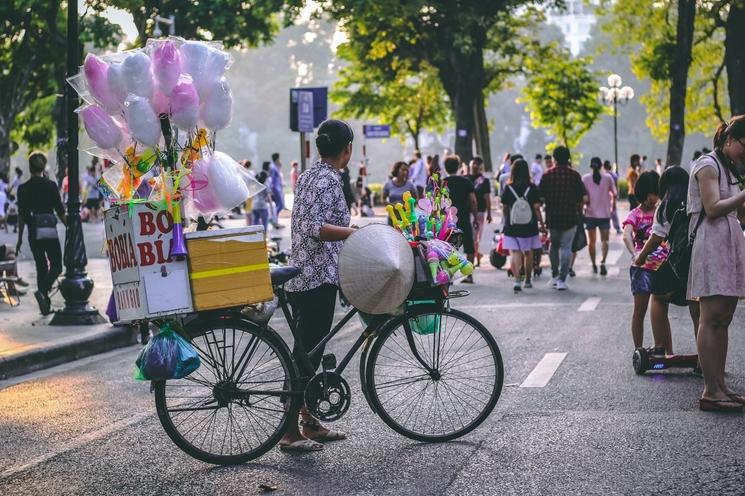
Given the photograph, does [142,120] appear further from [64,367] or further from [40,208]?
[40,208]

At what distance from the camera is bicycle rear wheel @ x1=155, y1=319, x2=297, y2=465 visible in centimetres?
626

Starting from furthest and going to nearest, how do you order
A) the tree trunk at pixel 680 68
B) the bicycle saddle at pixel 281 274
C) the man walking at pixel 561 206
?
the tree trunk at pixel 680 68 → the man walking at pixel 561 206 → the bicycle saddle at pixel 281 274

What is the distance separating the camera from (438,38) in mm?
39625

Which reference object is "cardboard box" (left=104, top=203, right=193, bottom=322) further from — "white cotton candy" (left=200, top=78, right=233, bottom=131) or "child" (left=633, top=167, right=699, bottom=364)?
"child" (left=633, top=167, right=699, bottom=364)

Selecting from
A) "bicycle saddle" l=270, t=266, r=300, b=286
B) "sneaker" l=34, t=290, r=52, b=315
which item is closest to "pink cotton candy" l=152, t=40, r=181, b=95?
"bicycle saddle" l=270, t=266, r=300, b=286

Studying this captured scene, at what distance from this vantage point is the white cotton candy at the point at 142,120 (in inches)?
239

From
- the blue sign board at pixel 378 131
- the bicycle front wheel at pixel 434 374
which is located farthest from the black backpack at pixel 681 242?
the blue sign board at pixel 378 131

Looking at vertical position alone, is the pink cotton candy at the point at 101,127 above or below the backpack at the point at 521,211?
above

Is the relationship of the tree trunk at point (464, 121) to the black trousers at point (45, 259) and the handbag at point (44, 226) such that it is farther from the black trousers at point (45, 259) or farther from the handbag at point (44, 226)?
the handbag at point (44, 226)

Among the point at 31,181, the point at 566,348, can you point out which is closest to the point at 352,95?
the point at 31,181

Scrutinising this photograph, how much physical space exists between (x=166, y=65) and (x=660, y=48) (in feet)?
106

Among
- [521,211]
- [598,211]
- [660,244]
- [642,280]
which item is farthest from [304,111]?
[660,244]

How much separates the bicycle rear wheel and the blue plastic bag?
0.57ft

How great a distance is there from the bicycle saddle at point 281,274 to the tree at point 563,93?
3983 cm
